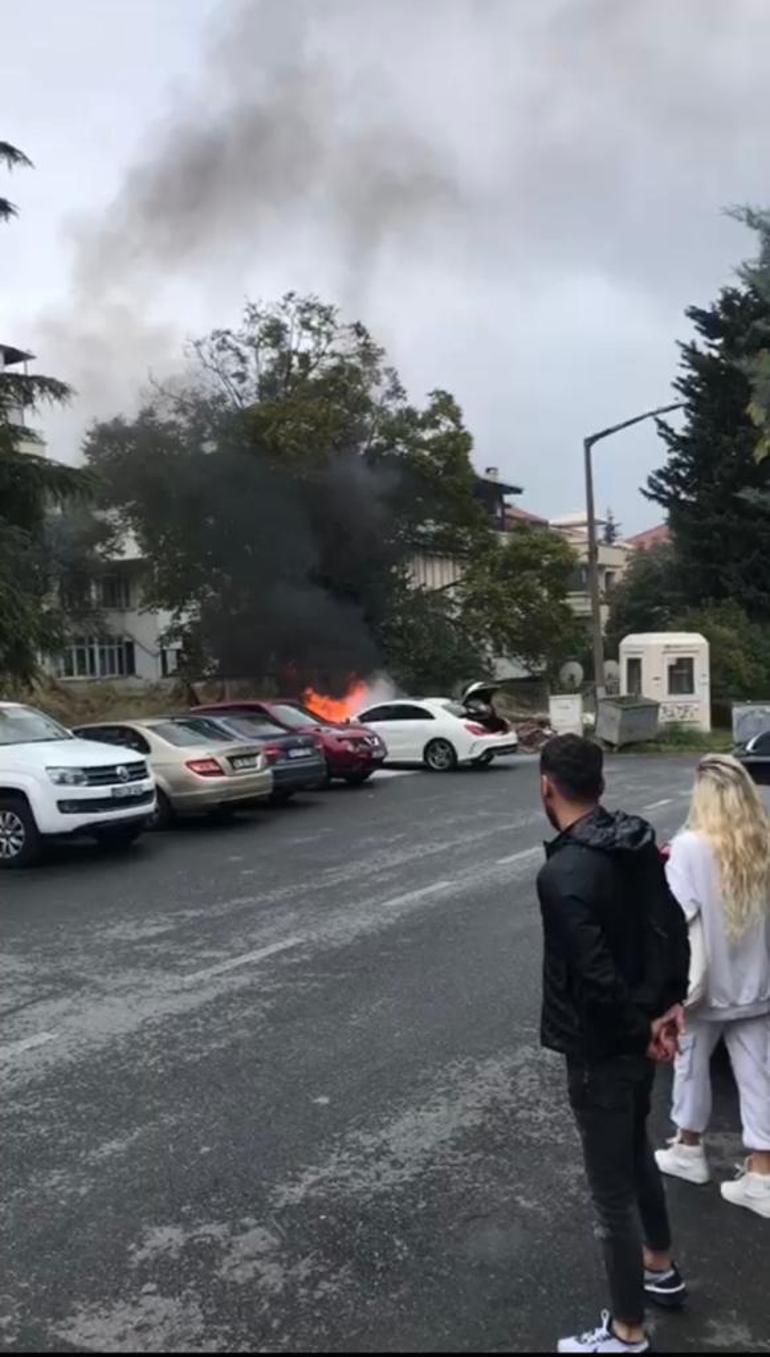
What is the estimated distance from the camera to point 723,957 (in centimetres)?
349

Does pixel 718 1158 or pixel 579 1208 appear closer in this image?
pixel 579 1208

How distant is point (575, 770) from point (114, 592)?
41433 mm

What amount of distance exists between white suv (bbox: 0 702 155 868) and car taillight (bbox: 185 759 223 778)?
1.65 meters

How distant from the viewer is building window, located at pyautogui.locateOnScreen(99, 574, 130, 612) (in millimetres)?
39906

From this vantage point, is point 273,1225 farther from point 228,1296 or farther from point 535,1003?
point 535,1003

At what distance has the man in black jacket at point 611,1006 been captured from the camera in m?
2.56

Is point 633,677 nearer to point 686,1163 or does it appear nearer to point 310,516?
point 310,516

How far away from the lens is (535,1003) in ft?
18.8

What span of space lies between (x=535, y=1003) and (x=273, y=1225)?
2.61 m

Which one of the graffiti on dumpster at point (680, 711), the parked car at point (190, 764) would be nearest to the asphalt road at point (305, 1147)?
the parked car at point (190, 764)

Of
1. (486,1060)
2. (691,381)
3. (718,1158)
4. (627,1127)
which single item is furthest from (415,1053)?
(691,381)

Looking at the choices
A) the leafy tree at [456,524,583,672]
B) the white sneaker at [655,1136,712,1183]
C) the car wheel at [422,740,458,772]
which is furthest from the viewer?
the leafy tree at [456,524,583,672]

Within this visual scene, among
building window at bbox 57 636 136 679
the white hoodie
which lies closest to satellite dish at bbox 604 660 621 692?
building window at bbox 57 636 136 679

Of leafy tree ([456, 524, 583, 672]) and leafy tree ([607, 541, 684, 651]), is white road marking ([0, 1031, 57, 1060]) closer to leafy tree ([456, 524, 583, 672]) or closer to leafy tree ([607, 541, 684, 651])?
leafy tree ([456, 524, 583, 672])
